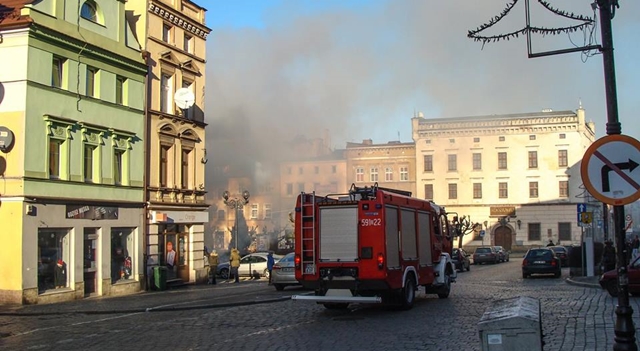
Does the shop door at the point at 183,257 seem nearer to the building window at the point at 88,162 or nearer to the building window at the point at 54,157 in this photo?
the building window at the point at 88,162

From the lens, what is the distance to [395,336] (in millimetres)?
12008

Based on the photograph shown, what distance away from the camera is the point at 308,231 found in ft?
53.0

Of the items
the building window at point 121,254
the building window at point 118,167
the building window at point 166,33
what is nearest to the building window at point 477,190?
the building window at point 166,33

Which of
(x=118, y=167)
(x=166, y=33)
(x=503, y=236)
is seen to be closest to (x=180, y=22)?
(x=166, y=33)

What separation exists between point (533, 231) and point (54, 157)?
186 ft

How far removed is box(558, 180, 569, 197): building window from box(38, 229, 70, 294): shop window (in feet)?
190

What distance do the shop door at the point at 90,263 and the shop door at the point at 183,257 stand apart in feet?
19.8

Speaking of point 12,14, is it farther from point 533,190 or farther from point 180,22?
point 533,190

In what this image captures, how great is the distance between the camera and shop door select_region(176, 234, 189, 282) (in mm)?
29953

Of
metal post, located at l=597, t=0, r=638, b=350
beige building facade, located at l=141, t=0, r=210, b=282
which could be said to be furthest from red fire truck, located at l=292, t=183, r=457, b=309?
beige building facade, located at l=141, t=0, r=210, b=282

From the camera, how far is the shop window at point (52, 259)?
70.7 feet

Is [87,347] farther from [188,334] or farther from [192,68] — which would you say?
[192,68]

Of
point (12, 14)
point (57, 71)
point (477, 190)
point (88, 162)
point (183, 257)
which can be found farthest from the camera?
point (477, 190)

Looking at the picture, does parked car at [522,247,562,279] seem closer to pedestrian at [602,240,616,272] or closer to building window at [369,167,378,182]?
pedestrian at [602,240,616,272]
